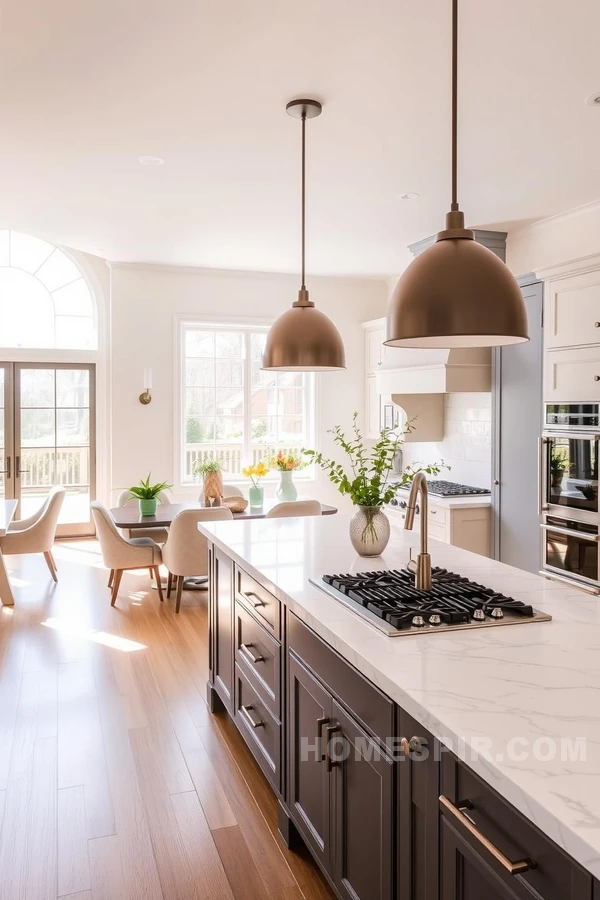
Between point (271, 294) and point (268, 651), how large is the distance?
5.56m

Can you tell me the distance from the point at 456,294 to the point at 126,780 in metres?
2.33

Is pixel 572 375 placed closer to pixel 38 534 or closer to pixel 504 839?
pixel 504 839

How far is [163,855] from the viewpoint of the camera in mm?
2297

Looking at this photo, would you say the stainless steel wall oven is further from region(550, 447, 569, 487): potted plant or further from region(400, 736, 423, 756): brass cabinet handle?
region(400, 736, 423, 756): brass cabinet handle

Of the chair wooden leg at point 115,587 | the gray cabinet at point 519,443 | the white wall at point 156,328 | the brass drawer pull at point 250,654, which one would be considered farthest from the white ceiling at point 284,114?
the chair wooden leg at point 115,587

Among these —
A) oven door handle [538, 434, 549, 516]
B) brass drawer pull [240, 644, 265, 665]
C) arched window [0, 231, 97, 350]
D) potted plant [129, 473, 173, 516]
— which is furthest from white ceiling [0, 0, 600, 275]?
brass drawer pull [240, 644, 265, 665]

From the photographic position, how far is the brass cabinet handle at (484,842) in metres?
1.09

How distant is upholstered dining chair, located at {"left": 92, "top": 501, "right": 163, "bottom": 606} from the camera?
16.5 feet

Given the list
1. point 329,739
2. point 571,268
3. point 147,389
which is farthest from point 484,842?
point 147,389

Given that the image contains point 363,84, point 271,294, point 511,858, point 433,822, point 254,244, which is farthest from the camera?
point 271,294

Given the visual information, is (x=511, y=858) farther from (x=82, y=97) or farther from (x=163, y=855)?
(x=82, y=97)

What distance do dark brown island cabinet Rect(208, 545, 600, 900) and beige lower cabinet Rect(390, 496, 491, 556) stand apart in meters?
2.44

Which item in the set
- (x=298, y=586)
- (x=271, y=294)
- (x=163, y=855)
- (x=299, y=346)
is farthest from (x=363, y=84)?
(x=271, y=294)

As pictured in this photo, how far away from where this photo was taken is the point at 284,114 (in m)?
3.40
